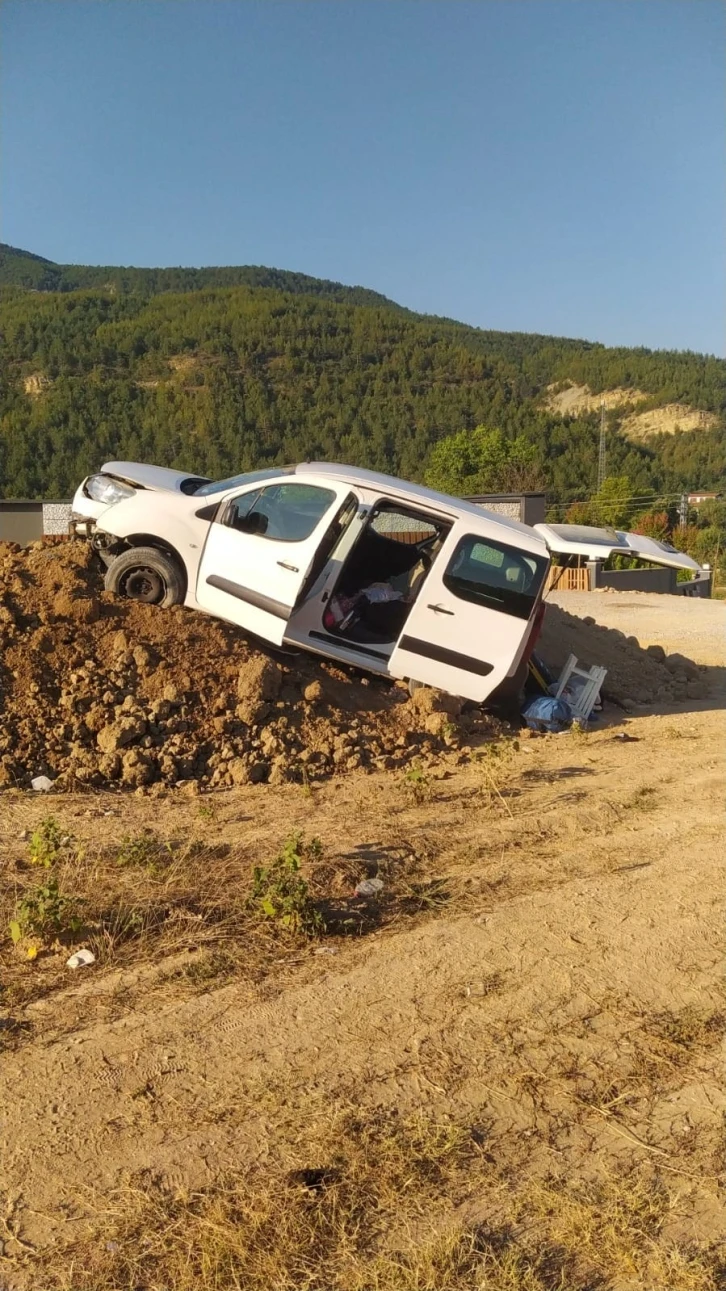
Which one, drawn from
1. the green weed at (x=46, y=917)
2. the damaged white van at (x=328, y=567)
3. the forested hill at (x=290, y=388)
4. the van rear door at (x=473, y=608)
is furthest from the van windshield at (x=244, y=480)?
the forested hill at (x=290, y=388)

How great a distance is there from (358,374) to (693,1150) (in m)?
118

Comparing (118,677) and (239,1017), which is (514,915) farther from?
(118,677)

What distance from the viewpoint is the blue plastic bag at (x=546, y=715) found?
9.10 meters

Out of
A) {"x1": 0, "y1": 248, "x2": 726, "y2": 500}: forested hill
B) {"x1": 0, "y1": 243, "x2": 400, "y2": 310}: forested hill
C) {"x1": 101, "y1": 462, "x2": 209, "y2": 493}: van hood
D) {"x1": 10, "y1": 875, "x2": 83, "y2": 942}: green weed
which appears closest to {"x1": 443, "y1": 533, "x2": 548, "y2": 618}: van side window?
{"x1": 101, "y1": 462, "x2": 209, "y2": 493}: van hood

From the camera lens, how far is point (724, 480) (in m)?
85.6

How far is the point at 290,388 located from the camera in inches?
4350

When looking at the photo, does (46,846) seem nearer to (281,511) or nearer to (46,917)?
(46,917)

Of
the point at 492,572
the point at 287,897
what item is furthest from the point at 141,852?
the point at 492,572

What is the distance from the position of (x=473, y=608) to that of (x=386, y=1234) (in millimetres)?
5730

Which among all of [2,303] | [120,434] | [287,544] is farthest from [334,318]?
[287,544]

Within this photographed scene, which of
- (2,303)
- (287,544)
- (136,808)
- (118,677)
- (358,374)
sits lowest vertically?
(136,808)

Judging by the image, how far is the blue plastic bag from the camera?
910 cm

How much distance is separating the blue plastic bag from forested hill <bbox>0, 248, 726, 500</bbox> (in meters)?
74.2

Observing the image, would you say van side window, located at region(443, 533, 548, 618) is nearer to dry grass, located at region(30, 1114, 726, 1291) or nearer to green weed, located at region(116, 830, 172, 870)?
green weed, located at region(116, 830, 172, 870)
